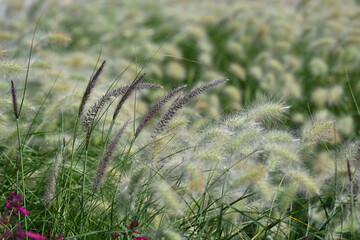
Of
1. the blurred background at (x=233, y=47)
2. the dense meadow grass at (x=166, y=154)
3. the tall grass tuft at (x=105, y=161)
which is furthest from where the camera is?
the blurred background at (x=233, y=47)

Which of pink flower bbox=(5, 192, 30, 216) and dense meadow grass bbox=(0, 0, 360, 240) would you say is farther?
dense meadow grass bbox=(0, 0, 360, 240)

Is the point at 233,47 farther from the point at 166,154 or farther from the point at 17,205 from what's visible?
the point at 17,205

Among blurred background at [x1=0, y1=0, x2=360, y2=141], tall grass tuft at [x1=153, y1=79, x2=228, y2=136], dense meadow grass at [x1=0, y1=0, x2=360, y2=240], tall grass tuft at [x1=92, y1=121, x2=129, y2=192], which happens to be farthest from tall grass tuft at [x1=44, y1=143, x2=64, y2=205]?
blurred background at [x1=0, y1=0, x2=360, y2=141]

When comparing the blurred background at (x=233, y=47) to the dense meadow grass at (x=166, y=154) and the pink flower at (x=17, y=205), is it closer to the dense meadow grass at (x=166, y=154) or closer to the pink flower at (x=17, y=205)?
the dense meadow grass at (x=166, y=154)

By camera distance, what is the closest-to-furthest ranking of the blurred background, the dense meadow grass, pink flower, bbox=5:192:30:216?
1. pink flower, bbox=5:192:30:216
2. the dense meadow grass
3. the blurred background

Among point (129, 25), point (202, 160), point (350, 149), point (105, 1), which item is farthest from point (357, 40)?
point (105, 1)

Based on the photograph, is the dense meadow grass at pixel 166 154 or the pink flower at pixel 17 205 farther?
the dense meadow grass at pixel 166 154

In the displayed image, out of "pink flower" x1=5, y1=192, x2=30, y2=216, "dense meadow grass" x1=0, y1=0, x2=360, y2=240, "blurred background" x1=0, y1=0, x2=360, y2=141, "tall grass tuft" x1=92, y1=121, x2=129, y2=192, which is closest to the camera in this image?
"pink flower" x1=5, y1=192, x2=30, y2=216

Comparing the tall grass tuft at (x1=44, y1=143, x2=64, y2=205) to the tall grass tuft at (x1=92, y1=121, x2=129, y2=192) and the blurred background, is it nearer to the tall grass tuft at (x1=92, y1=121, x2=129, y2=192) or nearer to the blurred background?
the tall grass tuft at (x1=92, y1=121, x2=129, y2=192)

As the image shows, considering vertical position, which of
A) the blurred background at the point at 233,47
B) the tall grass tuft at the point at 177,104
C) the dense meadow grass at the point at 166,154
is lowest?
the blurred background at the point at 233,47

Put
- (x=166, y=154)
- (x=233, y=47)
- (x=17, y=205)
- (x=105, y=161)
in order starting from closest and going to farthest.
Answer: (x=17, y=205)
(x=105, y=161)
(x=166, y=154)
(x=233, y=47)

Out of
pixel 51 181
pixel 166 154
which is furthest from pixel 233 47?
pixel 51 181

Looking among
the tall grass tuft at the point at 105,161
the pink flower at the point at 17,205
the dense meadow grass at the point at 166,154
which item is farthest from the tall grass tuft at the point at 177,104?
the pink flower at the point at 17,205

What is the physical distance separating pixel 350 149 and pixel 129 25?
3.99 metres
